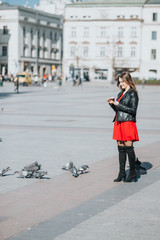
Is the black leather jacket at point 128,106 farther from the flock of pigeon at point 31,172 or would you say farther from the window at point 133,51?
the window at point 133,51

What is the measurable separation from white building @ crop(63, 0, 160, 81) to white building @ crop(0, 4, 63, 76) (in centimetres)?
584

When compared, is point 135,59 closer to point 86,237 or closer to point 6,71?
point 6,71

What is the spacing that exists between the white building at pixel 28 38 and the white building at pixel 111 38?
19.2ft

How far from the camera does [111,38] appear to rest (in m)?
94.0

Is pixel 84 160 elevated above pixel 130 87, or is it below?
below

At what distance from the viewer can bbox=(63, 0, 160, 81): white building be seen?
91.6 meters

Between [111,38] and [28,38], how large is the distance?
1945 centimetres

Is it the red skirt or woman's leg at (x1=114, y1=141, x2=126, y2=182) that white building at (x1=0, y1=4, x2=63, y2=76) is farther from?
the red skirt

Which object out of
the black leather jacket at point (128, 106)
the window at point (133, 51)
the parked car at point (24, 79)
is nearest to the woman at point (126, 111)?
the black leather jacket at point (128, 106)

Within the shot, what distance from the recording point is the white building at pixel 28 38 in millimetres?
A: 101750

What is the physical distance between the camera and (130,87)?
26.3ft

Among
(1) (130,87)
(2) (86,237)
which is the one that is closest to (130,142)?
(1) (130,87)

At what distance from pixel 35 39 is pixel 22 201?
103548 millimetres

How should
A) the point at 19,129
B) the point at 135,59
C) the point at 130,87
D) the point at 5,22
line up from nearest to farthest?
the point at 130,87
the point at 19,129
the point at 135,59
the point at 5,22
